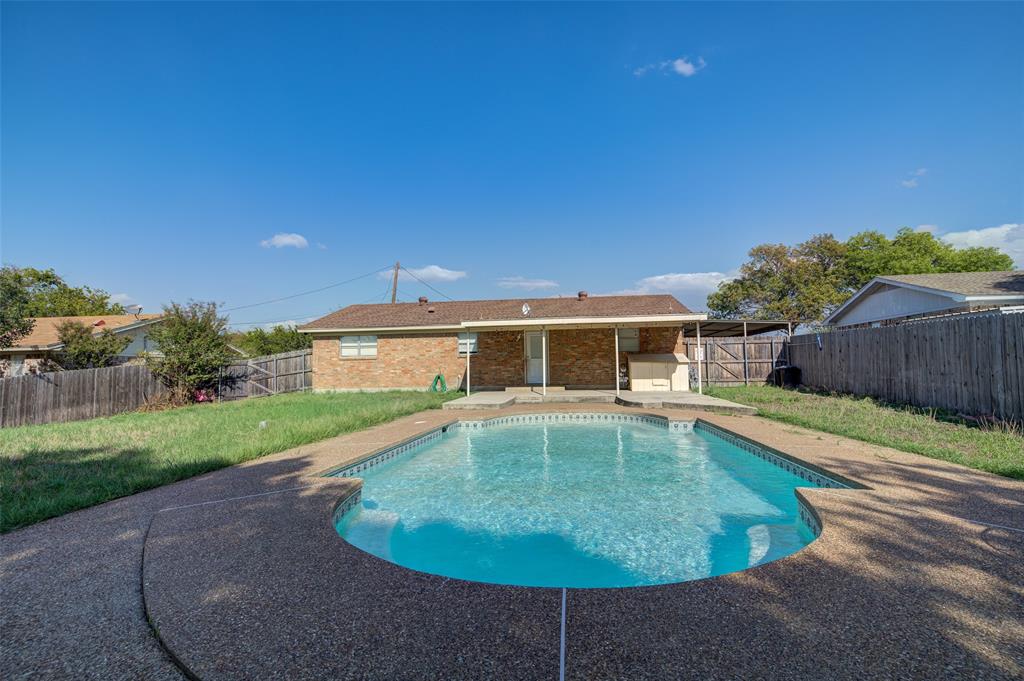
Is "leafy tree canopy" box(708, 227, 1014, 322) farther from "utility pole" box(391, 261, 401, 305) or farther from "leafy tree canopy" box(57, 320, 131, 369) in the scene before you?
"leafy tree canopy" box(57, 320, 131, 369)

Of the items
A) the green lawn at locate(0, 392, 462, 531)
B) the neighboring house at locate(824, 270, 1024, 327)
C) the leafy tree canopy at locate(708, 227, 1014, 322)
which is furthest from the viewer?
the leafy tree canopy at locate(708, 227, 1014, 322)

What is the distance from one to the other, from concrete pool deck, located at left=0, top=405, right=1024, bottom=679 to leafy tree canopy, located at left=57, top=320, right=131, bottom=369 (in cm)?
1426

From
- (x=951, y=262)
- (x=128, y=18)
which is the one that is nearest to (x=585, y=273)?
(x=128, y=18)

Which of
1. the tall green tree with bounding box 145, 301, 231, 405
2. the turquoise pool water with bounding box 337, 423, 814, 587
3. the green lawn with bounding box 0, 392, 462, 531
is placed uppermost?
the tall green tree with bounding box 145, 301, 231, 405

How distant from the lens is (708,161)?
642 inches

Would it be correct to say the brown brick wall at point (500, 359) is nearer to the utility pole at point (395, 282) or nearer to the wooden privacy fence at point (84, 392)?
the wooden privacy fence at point (84, 392)

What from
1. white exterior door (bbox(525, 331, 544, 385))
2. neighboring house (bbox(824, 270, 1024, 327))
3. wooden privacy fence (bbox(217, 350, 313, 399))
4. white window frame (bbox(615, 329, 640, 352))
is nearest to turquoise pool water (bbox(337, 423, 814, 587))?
white window frame (bbox(615, 329, 640, 352))

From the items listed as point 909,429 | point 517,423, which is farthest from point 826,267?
point 517,423

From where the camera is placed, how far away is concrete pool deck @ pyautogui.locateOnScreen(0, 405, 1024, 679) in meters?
1.97

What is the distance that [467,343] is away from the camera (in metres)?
17.3

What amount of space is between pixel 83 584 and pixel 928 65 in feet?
59.1

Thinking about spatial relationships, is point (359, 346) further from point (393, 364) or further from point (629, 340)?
point (629, 340)

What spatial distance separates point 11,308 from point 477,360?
1543 cm


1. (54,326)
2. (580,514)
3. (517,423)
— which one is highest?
(54,326)
